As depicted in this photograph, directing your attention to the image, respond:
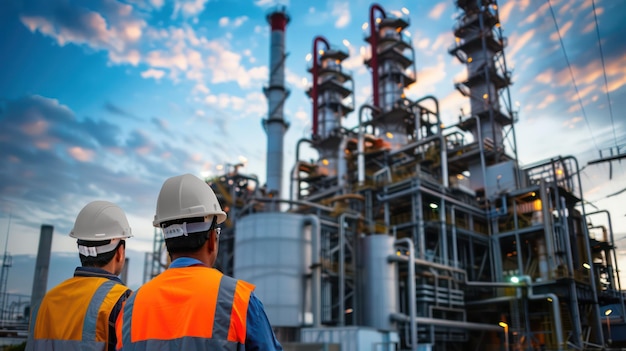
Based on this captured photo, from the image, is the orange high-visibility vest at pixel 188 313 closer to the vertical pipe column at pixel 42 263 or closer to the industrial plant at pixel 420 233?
the vertical pipe column at pixel 42 263

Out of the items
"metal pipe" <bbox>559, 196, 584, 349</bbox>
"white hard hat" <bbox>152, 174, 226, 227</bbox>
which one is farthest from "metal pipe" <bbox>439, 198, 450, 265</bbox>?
A: "white hard hat" <bbox>152, 174, 226, 227</bbox>

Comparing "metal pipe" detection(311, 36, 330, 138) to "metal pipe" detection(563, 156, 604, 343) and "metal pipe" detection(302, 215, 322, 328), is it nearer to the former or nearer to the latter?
"metal pipe" detection(302, 215, 322, 328)

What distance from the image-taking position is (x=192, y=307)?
201 cm

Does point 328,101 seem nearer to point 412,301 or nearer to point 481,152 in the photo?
point 481,152

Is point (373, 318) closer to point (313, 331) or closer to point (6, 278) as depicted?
point (313, 331)

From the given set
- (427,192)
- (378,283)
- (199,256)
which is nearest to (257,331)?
(199,256)

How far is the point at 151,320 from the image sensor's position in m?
2.07

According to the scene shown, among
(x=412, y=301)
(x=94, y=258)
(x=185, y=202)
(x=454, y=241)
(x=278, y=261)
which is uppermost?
(x=454, y=241)

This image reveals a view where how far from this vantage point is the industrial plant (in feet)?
76.6

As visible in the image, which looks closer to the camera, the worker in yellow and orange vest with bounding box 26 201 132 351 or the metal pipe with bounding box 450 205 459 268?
the worker in yellow and orange vest with bounding box 26 201 132 351

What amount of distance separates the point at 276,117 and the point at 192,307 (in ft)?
122

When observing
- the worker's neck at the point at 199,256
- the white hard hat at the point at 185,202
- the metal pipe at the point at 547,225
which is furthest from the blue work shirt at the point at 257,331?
the metal pipe at the point at 547,225

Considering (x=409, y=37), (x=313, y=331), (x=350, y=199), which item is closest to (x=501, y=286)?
(x=350, y=199)

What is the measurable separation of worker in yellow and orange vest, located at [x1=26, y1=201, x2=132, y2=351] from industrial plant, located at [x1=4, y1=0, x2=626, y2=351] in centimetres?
1396
